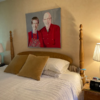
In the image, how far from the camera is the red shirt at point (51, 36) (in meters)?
2.25

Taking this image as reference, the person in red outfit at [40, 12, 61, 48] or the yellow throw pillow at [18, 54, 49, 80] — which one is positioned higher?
the person in red outfit at [40, 12, 61, 48]

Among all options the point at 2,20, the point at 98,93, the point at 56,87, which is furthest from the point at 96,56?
the point at 2,20

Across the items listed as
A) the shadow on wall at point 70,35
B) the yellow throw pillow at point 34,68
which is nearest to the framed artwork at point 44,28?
the shadow on wall at point 70,35

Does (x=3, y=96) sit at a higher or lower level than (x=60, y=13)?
lower

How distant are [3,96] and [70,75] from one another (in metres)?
1.11

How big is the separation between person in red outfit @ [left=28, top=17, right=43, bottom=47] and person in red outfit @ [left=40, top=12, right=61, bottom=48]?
0.40ft

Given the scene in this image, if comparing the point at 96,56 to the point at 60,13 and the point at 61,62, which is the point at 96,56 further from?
the point at 60,13

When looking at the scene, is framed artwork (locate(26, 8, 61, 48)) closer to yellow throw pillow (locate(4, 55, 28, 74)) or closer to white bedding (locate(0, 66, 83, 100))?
yellow throw pillow (locate(4, 55, 28, 74))

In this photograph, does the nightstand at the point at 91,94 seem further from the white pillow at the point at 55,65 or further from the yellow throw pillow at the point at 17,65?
the yellow throw pillow at the point at 17,65

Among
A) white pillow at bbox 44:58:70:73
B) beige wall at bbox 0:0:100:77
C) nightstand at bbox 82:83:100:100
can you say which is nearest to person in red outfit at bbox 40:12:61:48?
beige wall at bbox 0:0:100:77

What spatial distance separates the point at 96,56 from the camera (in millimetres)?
1633

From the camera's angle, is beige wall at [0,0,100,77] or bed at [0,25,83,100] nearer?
bed at [0,25,83,100]

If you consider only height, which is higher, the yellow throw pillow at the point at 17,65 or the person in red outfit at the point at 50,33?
the person in red outfit at the point at 50,33

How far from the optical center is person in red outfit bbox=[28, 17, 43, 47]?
2.46 m
